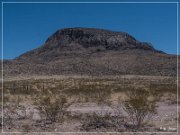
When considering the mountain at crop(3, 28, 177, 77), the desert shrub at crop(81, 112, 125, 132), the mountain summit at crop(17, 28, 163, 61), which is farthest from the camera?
the mountain summit at crop(17, 28, 163, 61)

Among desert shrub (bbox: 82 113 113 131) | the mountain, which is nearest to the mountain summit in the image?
the mountain

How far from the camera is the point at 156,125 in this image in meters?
14.2

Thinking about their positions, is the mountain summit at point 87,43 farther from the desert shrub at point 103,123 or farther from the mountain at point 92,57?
the desert shrub at point 103,123

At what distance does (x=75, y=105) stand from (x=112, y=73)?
8299 cm

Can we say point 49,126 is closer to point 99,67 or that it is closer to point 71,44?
point 99,67

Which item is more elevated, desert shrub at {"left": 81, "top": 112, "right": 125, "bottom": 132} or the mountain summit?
the mountain summit

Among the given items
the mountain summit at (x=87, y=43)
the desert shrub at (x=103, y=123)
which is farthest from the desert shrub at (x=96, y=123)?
the mountain summit at (x=87, y=43)

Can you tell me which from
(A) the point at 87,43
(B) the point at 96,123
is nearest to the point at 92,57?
(A) the point at 87,43

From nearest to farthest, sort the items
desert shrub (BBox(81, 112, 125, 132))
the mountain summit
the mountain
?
desert shrub (BBox(81, 112, 125, 132)), the mountain, the mountain summit

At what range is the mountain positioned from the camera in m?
105

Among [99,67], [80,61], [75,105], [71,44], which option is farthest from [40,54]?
[75,105]

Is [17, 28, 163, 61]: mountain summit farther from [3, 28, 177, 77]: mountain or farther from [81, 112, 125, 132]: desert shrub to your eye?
[81, 112, 125, 132]: desert shrub

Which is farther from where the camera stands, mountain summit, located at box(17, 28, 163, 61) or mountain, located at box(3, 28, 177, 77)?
mountain summit, located at box(17, 28, 163, 61)

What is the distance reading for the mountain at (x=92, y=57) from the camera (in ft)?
346
